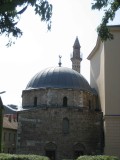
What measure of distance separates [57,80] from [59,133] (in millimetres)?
5692

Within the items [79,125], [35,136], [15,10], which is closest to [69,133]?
[79,125]

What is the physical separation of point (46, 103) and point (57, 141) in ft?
12.7

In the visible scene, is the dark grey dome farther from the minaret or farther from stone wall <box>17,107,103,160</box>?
the minaret

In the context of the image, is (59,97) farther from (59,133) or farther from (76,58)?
(76,58)

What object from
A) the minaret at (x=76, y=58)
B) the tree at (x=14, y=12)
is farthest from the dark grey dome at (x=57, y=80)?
the tree at (x=14, y=12)

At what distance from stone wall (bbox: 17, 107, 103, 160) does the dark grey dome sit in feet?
10.3

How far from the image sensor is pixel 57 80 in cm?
A: 3375

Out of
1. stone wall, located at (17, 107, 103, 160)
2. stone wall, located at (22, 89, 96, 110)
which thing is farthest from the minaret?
stone wall, located at (17, 107, 103, 160)

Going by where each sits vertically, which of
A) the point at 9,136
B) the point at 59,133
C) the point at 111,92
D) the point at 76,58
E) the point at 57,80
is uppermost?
the point at 76,58

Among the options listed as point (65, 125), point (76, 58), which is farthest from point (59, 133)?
point (76, 58)

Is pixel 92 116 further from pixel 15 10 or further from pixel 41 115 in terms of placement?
pixel 15 10

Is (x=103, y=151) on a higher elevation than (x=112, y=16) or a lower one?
lower

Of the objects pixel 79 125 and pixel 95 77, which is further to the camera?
pixel 95 77

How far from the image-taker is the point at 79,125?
30969 mm
